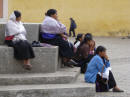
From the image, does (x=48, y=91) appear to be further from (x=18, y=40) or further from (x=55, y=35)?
(x=55, y=35)

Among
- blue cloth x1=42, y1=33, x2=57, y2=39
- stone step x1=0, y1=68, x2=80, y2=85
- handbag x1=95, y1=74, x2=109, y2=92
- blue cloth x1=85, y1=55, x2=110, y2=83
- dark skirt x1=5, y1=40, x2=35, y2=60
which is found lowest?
handbag x1=95, y1=74, x2=109, y2=92

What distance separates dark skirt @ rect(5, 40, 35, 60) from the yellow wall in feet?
65.4

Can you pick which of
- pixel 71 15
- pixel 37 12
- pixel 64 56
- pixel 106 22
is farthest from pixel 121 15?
pixel 64 56

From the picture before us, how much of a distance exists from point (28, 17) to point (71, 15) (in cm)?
289

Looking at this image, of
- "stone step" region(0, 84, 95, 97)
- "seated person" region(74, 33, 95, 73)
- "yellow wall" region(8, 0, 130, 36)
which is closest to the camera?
"stone step" region(0, 84, 95, 97)

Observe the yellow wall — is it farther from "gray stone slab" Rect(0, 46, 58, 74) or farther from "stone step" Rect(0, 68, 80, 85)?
"stone step" Rect(0, 68, 80, 85)

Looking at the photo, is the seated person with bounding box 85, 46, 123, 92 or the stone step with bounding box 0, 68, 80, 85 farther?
the seated person with bounding box 85, 46, 123, 92

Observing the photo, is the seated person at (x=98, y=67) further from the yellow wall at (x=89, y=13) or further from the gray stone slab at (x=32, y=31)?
the yellow wall at (x=89, y=13)

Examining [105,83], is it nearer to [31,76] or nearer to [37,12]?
[31,76]

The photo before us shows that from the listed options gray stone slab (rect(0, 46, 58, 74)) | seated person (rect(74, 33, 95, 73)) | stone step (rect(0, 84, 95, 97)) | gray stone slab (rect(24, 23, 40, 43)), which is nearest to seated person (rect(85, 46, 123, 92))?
stone step (rect(0, 84, 95, 97))

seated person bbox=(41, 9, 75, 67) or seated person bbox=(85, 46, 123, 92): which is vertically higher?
seated person bbox=(41, 9, 75, 67)

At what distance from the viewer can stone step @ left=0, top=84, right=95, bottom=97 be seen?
775cm

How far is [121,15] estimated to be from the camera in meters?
28.9

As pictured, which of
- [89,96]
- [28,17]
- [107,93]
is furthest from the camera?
[28,17]
